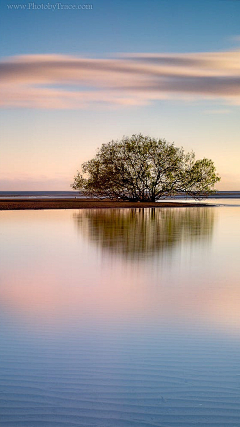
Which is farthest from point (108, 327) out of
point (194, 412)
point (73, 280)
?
point (73, 280)

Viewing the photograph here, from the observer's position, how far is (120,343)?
601 cm

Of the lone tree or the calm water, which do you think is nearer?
the calm water

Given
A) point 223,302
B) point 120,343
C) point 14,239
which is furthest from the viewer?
point 14,239

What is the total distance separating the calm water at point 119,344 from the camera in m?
4.25

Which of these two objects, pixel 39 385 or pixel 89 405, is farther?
pixel 39 385

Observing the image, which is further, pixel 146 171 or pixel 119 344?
pixel 146 171

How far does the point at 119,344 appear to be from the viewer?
19.6ft

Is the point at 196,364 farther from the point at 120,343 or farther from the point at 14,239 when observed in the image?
the point at 14,239

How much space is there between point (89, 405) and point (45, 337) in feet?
6.76

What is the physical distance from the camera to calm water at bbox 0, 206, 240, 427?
4.25 metres

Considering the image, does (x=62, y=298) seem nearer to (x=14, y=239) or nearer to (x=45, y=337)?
(x=45, y=337)

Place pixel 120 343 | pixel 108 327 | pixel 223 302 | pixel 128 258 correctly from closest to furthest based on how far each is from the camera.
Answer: pixel 120 343
pixel 108 327
pixel 223 302
pixel 128 258

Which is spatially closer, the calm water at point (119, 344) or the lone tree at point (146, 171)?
the calm water at point (119, 344)

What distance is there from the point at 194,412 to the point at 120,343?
188 cm
